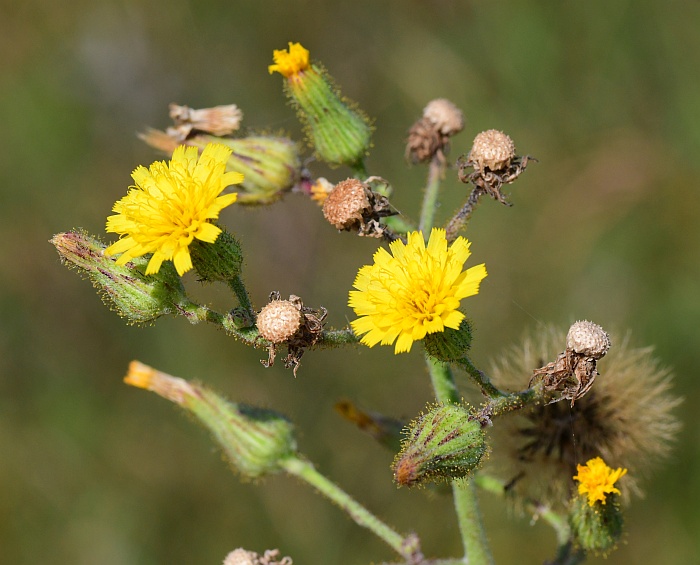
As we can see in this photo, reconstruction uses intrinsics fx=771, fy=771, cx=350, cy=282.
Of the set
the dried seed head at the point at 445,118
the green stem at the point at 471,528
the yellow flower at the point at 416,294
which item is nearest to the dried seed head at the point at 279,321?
the yellow flower at the point at 416,294

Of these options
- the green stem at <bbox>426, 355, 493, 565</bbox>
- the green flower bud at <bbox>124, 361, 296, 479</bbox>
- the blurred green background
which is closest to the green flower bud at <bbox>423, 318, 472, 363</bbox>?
the green stem at <bbox>426, 355, 493, 565</bbox>

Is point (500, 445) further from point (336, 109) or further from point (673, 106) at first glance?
point (673, 106)

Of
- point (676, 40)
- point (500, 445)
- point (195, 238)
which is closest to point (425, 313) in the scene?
point (195, 238)

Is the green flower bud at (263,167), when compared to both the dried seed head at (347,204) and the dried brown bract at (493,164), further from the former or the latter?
the dried brown bract at (493,164)

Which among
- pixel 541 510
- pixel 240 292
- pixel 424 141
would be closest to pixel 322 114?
pixel 424 141

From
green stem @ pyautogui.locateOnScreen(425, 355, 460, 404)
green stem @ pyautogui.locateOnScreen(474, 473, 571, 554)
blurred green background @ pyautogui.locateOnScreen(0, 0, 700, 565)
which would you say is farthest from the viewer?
blurred green background @ pyautogui.locateOnScreen(0, 0, 700, 565)

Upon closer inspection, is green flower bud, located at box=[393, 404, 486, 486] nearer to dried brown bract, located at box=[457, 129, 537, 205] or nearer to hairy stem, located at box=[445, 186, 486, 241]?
hairy stem, located at box=[445, 186, 486, 241]
